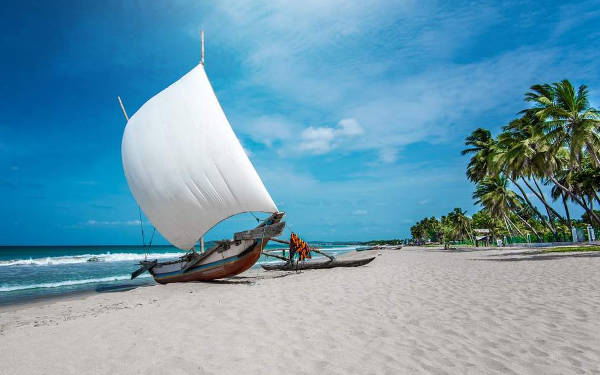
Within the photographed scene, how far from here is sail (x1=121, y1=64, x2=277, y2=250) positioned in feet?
36.4

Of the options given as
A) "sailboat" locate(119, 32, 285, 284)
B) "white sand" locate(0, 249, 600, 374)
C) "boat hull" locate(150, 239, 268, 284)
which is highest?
"sailboat" locate(119, 32, 285, 284)

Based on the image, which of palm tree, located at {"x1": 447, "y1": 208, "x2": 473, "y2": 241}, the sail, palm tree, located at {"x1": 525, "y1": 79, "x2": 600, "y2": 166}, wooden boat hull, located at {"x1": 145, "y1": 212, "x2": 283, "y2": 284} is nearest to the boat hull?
wooden boat hull, located at {"x1": 145, "y1": 212, "x2": 283, "y2": 284}

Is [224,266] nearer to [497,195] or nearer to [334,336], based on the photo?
[334,336]

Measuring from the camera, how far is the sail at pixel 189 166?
11.1 meters

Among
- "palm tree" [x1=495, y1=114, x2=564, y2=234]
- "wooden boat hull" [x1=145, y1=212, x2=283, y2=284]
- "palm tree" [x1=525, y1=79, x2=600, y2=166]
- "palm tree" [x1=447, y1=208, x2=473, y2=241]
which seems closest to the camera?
"wooden boat hull" [x1=145, y1=212, x2=283, y2=284]

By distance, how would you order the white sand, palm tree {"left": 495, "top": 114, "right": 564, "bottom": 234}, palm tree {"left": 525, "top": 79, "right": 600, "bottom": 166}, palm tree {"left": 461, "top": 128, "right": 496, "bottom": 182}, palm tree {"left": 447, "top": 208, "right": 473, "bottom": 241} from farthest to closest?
1. palm tree {"left": 447, "top": 208, "right": 473, "bottom": 241}
2. palm tree {"left": 461, "top": 128, "right": 496, "bottom": 182}
3. palm tree {"left": 495, "top": 114, "right": 564, "bottom": 234}
4. palm tree {"left": 525, "top": 79, "right": 600, "bottom": 166}
5. the white sand

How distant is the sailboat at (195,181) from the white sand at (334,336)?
4.02m

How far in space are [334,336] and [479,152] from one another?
1421 inches

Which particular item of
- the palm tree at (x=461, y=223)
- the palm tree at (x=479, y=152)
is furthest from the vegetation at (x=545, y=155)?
the palm tree at (x=461, y=223)

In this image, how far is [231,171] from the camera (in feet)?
36.1

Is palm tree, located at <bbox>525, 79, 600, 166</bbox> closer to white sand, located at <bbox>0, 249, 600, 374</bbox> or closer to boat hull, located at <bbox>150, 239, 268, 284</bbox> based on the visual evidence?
white sand, located at <bbox>0, 249, 600, 374</bbox>

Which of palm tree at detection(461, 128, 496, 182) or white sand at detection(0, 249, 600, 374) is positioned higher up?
palm tree at detection(461, 128, 496, 182)

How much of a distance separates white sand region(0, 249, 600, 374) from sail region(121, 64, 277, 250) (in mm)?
4499

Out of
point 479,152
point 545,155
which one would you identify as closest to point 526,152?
point 545,155
